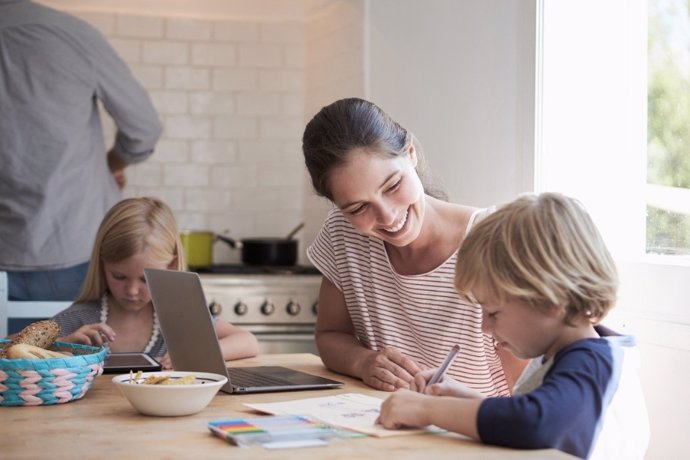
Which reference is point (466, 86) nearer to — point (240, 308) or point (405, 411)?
point (240, 308)

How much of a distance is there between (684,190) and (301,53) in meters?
2.76

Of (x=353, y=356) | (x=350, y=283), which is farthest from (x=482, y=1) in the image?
(x=353, y=356)

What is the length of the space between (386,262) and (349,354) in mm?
279

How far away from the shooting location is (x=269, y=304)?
14.0ft

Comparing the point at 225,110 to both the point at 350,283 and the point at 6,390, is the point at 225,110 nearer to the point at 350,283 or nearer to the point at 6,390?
the point at 350,283

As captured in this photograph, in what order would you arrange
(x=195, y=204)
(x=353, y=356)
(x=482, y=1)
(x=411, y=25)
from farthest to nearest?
(x=195, y=204)
(x=411, y=25)
(x=482, y=1)
(x=353, y=356)

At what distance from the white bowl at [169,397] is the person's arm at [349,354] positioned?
43cm

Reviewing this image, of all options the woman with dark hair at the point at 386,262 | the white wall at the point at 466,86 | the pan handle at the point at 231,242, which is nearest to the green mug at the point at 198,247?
the pan handle at the point at 231,242

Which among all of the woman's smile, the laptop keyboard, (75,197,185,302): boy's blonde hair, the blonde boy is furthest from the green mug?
the blonde boy

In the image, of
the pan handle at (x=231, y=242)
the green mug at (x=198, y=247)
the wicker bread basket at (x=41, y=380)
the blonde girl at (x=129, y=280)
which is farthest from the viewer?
the pan handle at (x=231, y=242)

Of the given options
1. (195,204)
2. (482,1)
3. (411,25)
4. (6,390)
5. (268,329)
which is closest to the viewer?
(6,390)

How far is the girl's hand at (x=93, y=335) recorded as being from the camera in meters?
2.47

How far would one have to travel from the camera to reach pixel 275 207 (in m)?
5.05

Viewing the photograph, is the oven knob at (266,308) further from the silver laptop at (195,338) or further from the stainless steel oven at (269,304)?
the silver laptop at (195,338)
